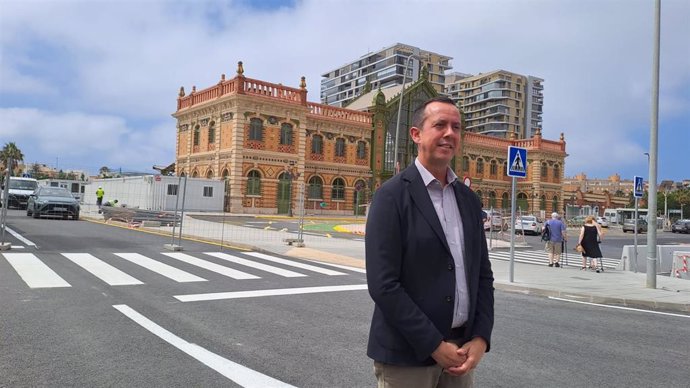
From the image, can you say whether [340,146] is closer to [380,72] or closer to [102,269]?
[102,269]

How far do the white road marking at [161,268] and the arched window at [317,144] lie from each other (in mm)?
32024

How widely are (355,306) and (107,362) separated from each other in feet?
12.6

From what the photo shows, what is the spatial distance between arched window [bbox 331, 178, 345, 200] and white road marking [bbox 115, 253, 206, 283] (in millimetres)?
33011

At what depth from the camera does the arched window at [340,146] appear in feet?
152

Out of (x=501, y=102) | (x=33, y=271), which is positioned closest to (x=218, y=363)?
(x=33, y=271)

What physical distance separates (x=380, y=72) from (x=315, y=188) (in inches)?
3232

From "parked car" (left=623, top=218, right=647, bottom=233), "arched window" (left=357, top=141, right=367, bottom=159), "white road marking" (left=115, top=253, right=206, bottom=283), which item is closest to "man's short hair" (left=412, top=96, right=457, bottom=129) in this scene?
"white road marking" (left=115, top=253, right=206, bottom=283)

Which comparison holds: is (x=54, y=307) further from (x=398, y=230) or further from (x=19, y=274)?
(x=398, y=230)

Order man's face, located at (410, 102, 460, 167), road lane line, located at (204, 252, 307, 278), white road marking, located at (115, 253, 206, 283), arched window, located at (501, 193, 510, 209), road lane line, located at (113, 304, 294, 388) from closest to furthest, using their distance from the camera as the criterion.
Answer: man's face, located at (410, 102, 460, 167), road lane line, located at (113, 304, 294, 388), white road marking, located at (115, 253, 206, 283), road lane line, located at (204, 252, 307, 278), arched window, located at (501, 193, 510, 209)

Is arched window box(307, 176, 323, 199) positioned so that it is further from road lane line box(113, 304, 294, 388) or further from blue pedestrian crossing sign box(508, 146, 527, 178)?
road lane line box(113, 304, 294, 388)

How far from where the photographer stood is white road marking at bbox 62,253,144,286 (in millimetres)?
8961

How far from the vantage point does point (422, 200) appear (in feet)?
7.76

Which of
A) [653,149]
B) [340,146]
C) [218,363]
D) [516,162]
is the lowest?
[218,363]

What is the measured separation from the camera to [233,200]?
38.9m
